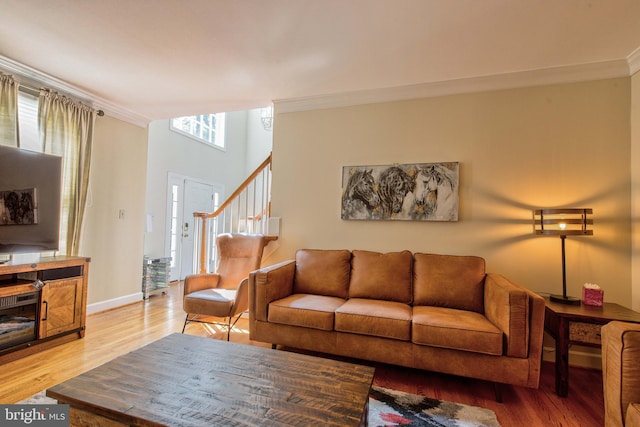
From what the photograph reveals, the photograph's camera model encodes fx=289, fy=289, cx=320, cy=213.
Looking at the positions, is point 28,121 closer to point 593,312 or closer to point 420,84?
point 420,84

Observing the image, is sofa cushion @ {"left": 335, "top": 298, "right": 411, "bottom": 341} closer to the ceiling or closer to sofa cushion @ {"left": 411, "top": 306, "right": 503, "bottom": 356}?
sofa cushion @ {"left": 411, "top": 306, "right": 503, "bottom": 356}

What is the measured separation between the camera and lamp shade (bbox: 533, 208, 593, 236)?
2.19 m

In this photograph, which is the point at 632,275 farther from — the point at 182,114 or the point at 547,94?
the point at 182,114

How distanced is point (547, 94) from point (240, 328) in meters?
3.74

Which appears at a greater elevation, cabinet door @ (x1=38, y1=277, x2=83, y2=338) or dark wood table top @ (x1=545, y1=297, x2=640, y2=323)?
dark wood table top @ (x1=545, y1=297, x2=640, y2=323)

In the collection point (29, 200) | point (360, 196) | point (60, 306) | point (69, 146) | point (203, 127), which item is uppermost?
point (203, 127)

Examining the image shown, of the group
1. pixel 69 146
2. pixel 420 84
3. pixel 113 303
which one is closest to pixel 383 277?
pixel 420 84

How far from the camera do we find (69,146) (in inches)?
120

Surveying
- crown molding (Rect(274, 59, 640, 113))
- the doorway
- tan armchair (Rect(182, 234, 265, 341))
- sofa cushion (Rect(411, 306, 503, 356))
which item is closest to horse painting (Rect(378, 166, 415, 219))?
crown molding (Rect(274, 59, 640, 113))

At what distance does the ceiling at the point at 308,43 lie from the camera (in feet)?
6.27

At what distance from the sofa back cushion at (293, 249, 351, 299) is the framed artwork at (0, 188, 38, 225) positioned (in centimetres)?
240

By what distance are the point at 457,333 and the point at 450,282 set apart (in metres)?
0.61

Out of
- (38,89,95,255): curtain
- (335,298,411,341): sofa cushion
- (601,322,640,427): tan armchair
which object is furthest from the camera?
(38,89,95,255): curtain

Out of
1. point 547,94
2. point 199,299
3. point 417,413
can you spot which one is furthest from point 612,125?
point 199,299
